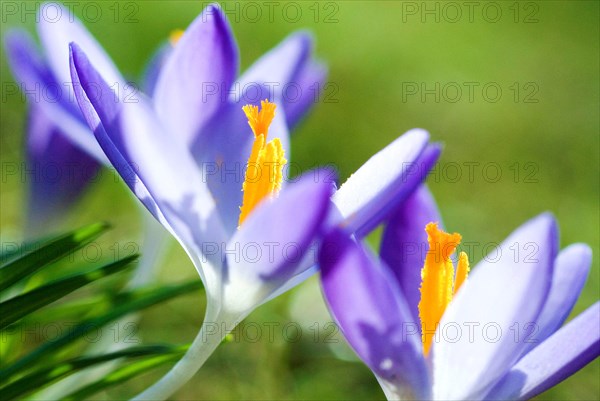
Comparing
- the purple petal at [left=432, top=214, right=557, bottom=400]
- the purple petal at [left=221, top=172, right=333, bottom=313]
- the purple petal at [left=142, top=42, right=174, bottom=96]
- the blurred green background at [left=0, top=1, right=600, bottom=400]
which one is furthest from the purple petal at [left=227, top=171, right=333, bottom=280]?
the blurred green background at [left=0, top=1, right=600, bottom=400]

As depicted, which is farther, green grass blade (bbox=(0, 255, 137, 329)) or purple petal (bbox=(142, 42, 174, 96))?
purple petal (bbox=(142, 42, 174, 96))

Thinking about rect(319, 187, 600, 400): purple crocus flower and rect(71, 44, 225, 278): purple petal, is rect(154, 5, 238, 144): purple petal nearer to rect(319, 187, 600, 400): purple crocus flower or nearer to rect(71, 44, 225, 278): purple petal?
rect(71, 44, 225, 278): purple petal

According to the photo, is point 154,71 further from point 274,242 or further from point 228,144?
point 274,242

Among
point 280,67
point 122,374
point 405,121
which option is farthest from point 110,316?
point 405,121

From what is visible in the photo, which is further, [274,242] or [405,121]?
[405,121]

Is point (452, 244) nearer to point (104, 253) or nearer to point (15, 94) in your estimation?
point (104, 253)

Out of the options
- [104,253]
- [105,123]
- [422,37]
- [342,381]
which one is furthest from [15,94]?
[105,123]
